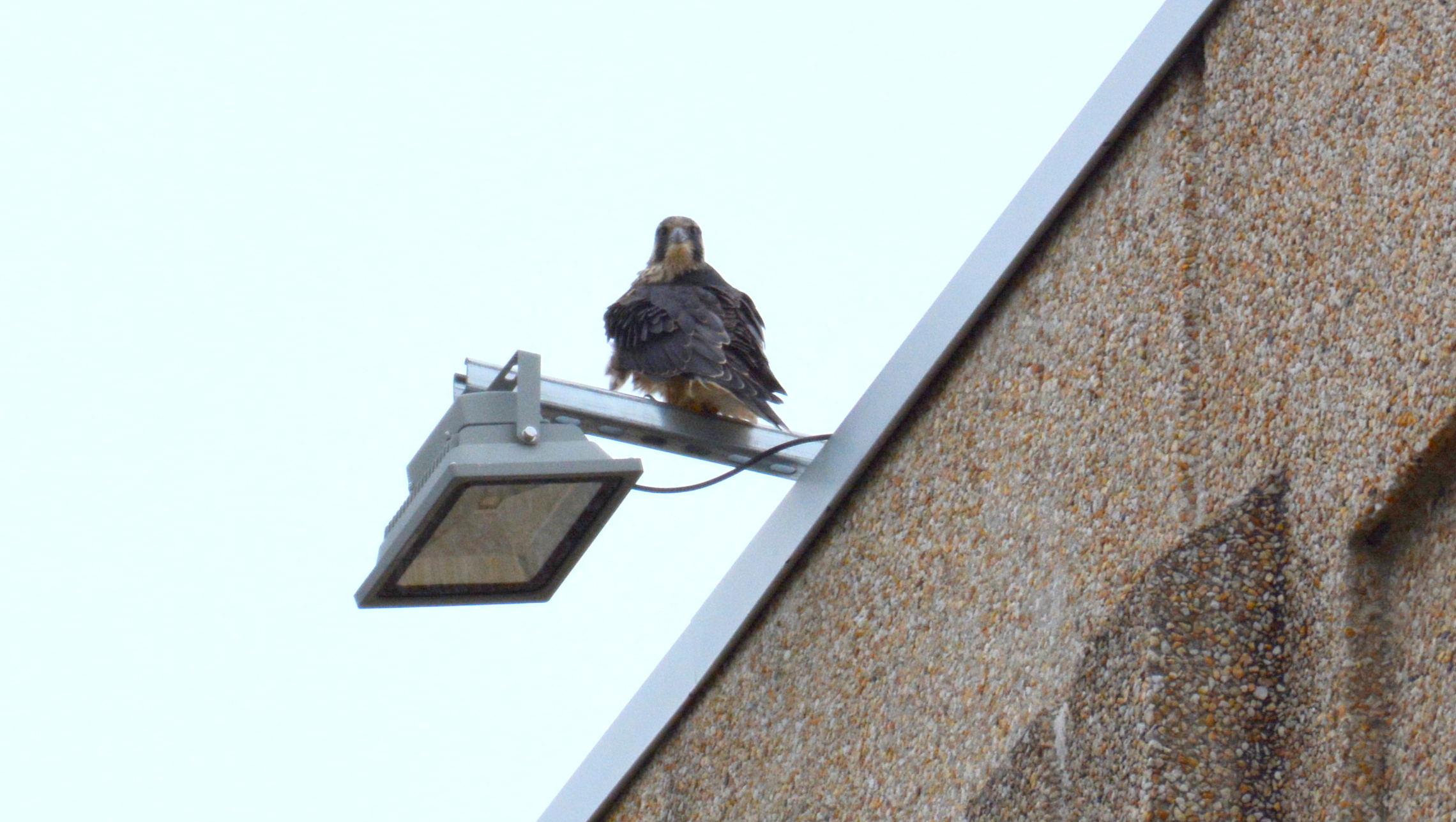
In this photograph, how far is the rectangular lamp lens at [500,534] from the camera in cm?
314

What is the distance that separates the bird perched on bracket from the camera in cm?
473

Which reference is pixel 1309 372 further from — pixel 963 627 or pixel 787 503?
pixel 787 503

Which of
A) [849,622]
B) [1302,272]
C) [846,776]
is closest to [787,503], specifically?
[849,622]

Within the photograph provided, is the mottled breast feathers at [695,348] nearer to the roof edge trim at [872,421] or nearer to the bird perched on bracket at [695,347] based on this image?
the bird perched on bracket at [695,347]

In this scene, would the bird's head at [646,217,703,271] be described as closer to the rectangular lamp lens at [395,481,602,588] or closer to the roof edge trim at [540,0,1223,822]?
the roof edge trim at [540,0,1223,822]

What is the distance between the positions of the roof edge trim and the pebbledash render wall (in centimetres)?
4

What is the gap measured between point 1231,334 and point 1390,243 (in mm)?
297

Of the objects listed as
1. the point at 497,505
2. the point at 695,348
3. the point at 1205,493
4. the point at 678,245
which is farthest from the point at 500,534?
the point at 678,245

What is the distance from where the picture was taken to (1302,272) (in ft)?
8.32

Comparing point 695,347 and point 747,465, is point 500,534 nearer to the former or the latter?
point 747,465

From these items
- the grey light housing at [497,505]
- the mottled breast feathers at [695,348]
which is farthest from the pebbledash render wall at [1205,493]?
the mottled breast feathers at [695,348]

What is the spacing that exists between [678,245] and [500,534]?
2966mm

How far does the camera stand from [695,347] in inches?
Result: 194

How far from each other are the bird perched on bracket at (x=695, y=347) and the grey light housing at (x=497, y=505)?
4.19ft
